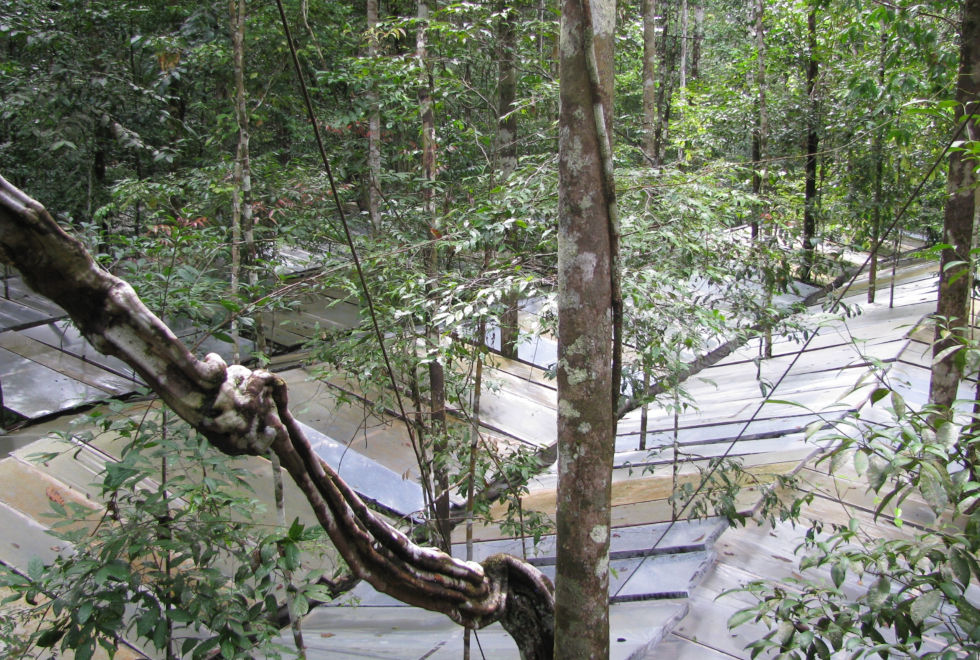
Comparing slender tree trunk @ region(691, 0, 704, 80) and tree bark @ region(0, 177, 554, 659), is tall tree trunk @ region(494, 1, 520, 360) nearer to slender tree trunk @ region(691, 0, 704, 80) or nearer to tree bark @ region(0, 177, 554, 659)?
tree bark @ region(0, 177, 554, 659)

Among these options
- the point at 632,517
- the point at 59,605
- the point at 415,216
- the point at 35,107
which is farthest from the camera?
the point at 35,107

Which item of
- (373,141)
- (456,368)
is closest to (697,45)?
(373,141)

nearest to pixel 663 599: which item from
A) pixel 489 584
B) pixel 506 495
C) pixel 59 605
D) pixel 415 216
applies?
pixel 506 495

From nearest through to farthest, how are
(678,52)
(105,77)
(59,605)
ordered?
(59,605), (105,77), (678,52)

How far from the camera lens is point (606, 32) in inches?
65.9

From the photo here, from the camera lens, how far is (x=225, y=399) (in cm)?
116

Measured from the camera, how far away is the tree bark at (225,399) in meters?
1.00

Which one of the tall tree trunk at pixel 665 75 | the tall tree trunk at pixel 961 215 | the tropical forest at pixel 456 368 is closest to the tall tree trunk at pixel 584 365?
the tropical forest at pixel 456 368

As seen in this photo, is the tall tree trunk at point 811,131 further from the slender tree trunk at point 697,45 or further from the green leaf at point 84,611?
the green leaf at point 84,611

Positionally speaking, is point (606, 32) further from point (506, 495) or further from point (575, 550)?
point (506, 495)

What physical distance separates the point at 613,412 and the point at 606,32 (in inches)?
38.2

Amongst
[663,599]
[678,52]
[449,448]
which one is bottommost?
[663,599]

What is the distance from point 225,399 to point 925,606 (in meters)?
1.63

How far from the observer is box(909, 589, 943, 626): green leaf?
5.24 feet
